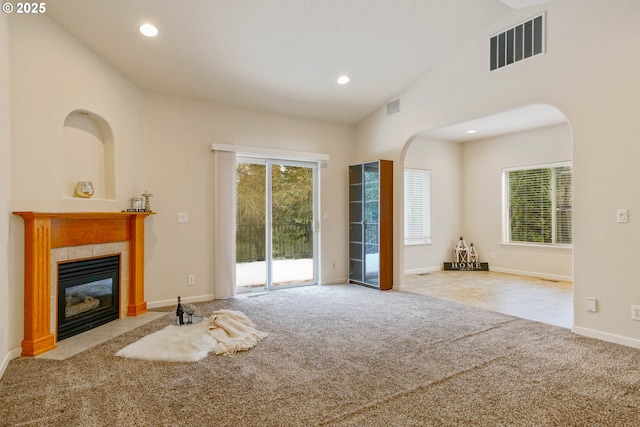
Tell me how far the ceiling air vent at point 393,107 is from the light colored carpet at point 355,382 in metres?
3.44

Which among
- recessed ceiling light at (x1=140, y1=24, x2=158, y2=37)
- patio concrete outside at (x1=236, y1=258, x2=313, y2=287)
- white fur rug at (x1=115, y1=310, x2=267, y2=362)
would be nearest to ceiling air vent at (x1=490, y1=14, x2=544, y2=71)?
recessed ceiling light at (x1=140, y1=24, x2=158, y2=37)

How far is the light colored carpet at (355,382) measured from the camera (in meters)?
2.15

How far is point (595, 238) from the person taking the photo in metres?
3.52

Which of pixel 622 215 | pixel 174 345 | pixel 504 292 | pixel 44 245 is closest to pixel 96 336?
pixel 174 345

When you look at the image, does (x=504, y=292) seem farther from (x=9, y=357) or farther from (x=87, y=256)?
(x=9, y=357)

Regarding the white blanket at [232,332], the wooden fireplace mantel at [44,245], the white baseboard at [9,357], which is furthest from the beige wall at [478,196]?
the white baseboard at [9,357]

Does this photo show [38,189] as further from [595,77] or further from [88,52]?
[595,77]

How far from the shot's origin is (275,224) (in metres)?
5.83

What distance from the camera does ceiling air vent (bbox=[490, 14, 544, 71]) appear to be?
392 cm

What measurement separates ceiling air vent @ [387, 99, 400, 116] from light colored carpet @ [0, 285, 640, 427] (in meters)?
3.44

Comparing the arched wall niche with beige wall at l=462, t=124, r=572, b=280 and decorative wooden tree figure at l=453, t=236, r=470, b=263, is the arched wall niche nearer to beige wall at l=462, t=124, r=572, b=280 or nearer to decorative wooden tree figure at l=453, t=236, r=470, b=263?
decorative wooden tree figure at l=453, t=236, r=470, b=263

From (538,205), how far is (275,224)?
16.7 feet

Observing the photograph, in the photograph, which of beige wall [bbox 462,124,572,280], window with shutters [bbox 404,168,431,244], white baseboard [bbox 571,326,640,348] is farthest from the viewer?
window with shutters [bbox 404,168,431,244]

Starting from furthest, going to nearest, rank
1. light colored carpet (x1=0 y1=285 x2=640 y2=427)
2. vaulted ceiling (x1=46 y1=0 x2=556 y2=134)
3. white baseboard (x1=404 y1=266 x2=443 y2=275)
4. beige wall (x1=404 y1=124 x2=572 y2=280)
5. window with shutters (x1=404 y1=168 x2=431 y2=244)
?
1. window with shutters (x1=404 y1=168 x2=431 y2=244)
2. white baseboard (x1=404 y1=266 x2=443 y2=275)
3. beige wall (x1=404 y1=124 x2=572 y2=280)
4. vaulted ceiling (x1=46 y1=0 x2=556 y2=134)
5. light colored carpet (x1=0 y1=285 x2=640 y2=427)
